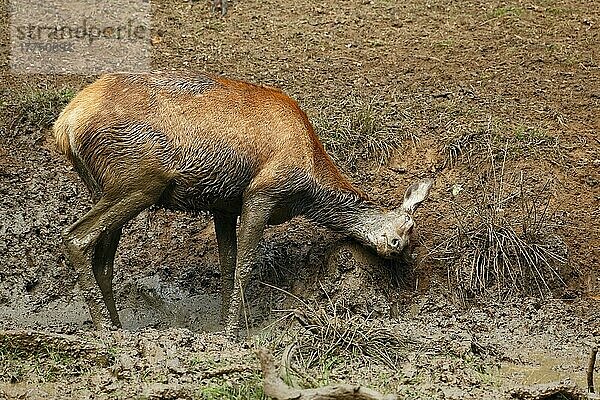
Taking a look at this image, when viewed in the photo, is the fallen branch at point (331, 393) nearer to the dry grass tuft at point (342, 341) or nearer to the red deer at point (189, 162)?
Result: the dry grass tuft at point (342, 341)

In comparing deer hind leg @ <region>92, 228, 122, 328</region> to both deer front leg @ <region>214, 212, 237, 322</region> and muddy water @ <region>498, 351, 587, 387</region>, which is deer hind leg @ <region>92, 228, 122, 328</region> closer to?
deer front leg @ <region>214, 212, 237, 322</region>

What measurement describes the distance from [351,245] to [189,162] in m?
1.57

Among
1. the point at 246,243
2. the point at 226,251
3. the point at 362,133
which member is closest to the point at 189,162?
the point at 246,243

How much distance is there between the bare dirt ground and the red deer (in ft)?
1.68

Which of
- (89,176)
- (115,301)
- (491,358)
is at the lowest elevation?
(115,301)

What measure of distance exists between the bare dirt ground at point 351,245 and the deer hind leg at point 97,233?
430 mm

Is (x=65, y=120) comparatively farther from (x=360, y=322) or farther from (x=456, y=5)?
(x=456, y=5)

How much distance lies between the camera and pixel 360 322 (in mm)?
6844

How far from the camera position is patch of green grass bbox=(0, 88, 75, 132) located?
32.2 feet

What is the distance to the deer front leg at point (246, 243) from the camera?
7410mm

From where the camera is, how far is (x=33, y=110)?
9875 mm

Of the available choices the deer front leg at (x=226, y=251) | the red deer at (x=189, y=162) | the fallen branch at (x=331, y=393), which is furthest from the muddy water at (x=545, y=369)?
the deer front leg at (x=226, y=251)

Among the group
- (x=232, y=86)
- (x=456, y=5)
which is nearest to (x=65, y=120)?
(x=232, y=86)

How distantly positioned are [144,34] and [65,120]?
453 centimetres
